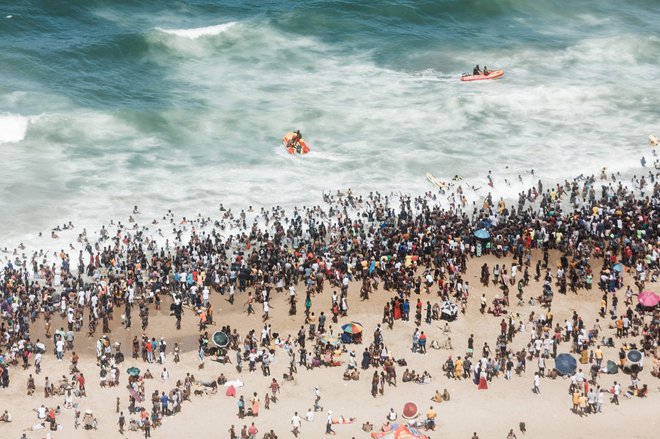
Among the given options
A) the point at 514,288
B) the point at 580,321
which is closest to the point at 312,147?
the point at 514,288

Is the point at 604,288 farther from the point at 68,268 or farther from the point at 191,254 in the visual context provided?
the point at 68,268

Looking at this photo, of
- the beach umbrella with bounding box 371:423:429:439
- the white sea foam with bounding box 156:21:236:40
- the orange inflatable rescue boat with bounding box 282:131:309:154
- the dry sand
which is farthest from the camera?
the white sea foam with bounding box 156:21:236:40

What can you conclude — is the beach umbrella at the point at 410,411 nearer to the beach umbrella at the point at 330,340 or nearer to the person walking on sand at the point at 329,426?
the person walking on sand at the point at 329,426

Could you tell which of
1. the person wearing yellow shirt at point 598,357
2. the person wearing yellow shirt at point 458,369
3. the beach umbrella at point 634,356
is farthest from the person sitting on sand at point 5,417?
the beach umbrella at point 634,356

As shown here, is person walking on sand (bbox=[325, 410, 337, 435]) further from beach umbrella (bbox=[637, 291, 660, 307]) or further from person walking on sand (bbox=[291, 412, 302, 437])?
beach umbrella (bbox=[637, 291, 660, 307])

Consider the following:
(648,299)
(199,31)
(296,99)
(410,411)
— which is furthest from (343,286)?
(199,31)

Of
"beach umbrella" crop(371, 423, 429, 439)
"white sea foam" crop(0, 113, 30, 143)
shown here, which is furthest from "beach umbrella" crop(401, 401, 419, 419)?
"white sea foam" crop(0, 113, 30, 143)
